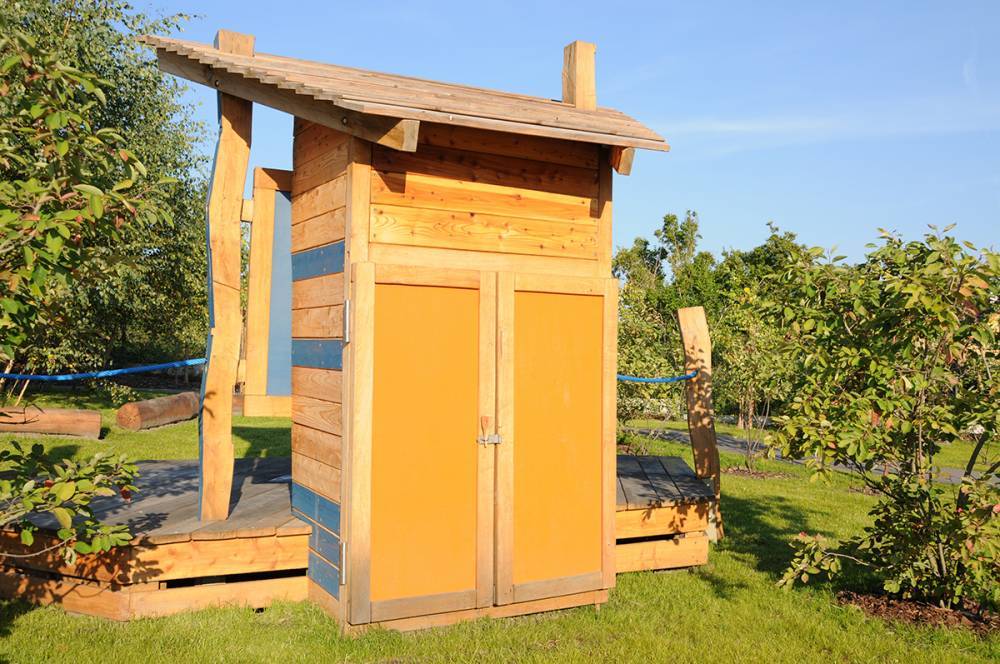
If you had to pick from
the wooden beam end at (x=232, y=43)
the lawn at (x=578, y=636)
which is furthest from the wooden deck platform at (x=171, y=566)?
the wooden beam end at (x=232, y=43)

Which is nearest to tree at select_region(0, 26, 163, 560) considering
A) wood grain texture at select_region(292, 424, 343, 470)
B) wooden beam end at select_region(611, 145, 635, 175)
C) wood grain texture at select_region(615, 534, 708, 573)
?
wood grain texture at select_region(292, 424, 343, 470)

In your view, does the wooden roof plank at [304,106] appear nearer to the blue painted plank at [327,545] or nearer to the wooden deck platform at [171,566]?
the blue painted plank at [327,545]

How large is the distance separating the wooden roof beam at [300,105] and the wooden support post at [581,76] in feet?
7.57

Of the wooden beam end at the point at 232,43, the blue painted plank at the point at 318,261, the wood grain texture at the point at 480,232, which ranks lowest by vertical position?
the blue painted plank at the point at 318,261

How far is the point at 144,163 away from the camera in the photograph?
16828 mm

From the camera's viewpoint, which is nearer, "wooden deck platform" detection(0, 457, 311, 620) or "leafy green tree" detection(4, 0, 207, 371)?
"wooden deck platform" detection(0, 457, 311, 620)

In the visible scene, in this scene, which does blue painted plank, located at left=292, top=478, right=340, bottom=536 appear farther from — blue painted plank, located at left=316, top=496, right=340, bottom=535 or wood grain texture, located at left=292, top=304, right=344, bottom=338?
wood grain texture, located at left=292, top=304, right=344, bottom=338

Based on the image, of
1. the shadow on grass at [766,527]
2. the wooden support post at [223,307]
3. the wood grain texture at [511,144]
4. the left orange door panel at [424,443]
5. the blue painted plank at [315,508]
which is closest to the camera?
the left orange door panel at [424,443]

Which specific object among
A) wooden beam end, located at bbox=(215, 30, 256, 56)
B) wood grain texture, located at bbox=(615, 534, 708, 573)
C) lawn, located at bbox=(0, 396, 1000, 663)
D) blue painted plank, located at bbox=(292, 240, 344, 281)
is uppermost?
wooden beam end, located at bbox=(215, 30, 256, 56)

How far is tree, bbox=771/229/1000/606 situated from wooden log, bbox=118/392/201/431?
40.1 ft

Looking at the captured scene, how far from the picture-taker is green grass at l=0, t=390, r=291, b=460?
12.6m

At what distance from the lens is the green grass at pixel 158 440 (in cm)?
1265

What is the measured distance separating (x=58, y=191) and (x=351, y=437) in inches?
87.2

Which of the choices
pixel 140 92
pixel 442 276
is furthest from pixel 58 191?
pixel 140 92
